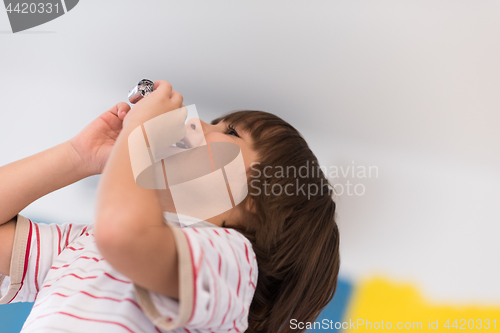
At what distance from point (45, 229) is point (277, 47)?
0.57 m

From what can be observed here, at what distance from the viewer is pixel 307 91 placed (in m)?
0.82

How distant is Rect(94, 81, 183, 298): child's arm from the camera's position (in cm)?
41

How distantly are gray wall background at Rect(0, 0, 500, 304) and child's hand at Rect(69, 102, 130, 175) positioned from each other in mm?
177

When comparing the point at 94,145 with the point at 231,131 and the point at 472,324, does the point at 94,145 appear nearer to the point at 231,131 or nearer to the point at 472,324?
the point at 231,131

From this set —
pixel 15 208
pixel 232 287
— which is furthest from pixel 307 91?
pixel 15 208

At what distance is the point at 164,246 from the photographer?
1.40ft

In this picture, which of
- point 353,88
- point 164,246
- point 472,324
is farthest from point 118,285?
point 472,324

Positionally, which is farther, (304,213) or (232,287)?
(304,213)

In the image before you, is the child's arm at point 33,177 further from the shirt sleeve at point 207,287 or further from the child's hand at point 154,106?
the shirt sleeve at point 207,287

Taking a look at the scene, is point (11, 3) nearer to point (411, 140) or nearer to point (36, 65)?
point (36, 65)

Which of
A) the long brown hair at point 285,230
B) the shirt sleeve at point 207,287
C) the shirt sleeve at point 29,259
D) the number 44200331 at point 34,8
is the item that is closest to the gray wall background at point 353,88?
the number 44200331 at point 34,8

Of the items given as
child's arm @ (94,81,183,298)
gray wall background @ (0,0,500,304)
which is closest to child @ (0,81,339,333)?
child's arm @ (94,81,183,298)

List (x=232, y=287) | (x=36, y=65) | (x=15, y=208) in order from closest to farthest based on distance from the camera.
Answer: (x=232, y=287) → (x=15, y=208) → (x=36, y=65)

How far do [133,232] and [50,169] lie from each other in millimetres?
347
